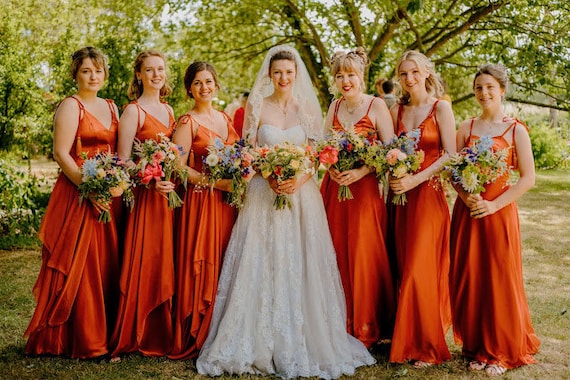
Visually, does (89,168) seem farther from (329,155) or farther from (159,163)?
(329,155)

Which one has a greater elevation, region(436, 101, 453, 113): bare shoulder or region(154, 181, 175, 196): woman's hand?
region(436, 101, 453, 113): bare shoulder

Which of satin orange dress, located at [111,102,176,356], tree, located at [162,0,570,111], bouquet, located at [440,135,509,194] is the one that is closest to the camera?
bouquet, located at [440,135,509,194]

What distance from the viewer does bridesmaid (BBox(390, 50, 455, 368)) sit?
492 centimetres

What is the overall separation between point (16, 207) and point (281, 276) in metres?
6.35

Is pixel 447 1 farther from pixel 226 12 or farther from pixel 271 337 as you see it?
pixel 271 337

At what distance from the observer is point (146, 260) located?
16.6 ft

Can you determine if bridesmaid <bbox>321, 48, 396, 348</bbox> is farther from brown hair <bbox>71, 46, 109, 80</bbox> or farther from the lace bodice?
brown hair <bbox>71, 46, 109, 80</bbox>

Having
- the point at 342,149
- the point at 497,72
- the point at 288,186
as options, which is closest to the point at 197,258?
the point at 288,186

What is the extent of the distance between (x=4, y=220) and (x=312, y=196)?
694 centimetres

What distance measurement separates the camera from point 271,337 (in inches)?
189

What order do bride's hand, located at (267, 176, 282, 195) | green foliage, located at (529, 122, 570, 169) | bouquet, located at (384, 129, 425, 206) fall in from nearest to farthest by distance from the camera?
bouquet, located at (384, 129, 425, 206) → bride's hand, located at (267, 176, 282, 195) → green foliage, located at (529, 122, 570, 169)

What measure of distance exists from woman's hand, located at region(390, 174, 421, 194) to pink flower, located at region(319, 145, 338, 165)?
1.75 feet

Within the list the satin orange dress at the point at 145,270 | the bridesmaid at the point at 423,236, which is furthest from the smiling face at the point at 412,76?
the satin orange dress at the point at 145,270

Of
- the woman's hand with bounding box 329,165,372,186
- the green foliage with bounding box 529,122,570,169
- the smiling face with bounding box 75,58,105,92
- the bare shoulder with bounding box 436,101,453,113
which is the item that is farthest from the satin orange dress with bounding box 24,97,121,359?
the green foliage with bounding box 529,122,570,169
